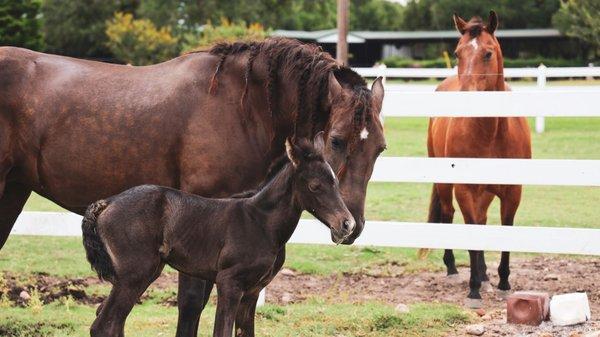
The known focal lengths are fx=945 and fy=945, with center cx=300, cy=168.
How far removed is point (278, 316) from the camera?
6727mm

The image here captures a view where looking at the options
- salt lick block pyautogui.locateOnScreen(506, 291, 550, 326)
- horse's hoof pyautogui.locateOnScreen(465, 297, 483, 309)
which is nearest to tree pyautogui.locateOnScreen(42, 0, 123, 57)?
horse's hoof pyautogui.locateOnScreen(465, 297, 483, 309)

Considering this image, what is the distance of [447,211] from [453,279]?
71 centimetres

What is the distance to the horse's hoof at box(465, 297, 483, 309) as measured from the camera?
24.2 feet

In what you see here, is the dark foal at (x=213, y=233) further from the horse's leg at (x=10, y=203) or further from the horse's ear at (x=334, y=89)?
the horse's leg at (x=10, y=203)

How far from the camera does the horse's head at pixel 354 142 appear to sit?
5.16 meters

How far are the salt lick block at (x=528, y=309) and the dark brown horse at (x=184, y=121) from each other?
1.87 metres

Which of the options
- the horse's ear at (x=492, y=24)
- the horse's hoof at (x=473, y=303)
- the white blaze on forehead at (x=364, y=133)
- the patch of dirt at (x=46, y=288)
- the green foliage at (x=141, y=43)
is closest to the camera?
the white blaze on forehead at (x=364, y=133)

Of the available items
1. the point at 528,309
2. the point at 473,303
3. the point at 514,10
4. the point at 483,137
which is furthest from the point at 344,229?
the point at 514,10

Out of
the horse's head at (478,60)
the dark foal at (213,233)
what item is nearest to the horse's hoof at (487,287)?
the horse's head at (478,60)

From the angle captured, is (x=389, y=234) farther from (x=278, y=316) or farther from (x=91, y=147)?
(x=91, y=147)

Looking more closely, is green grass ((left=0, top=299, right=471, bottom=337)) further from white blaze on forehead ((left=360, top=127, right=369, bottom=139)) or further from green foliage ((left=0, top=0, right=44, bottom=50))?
green foliage ((left=0, top=0, right=44, bottom=50))

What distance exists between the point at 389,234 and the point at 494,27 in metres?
2.29

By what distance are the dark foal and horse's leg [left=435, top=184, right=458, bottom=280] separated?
3.73m

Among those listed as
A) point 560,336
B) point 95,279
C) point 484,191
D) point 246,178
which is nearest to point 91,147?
point 246,178
